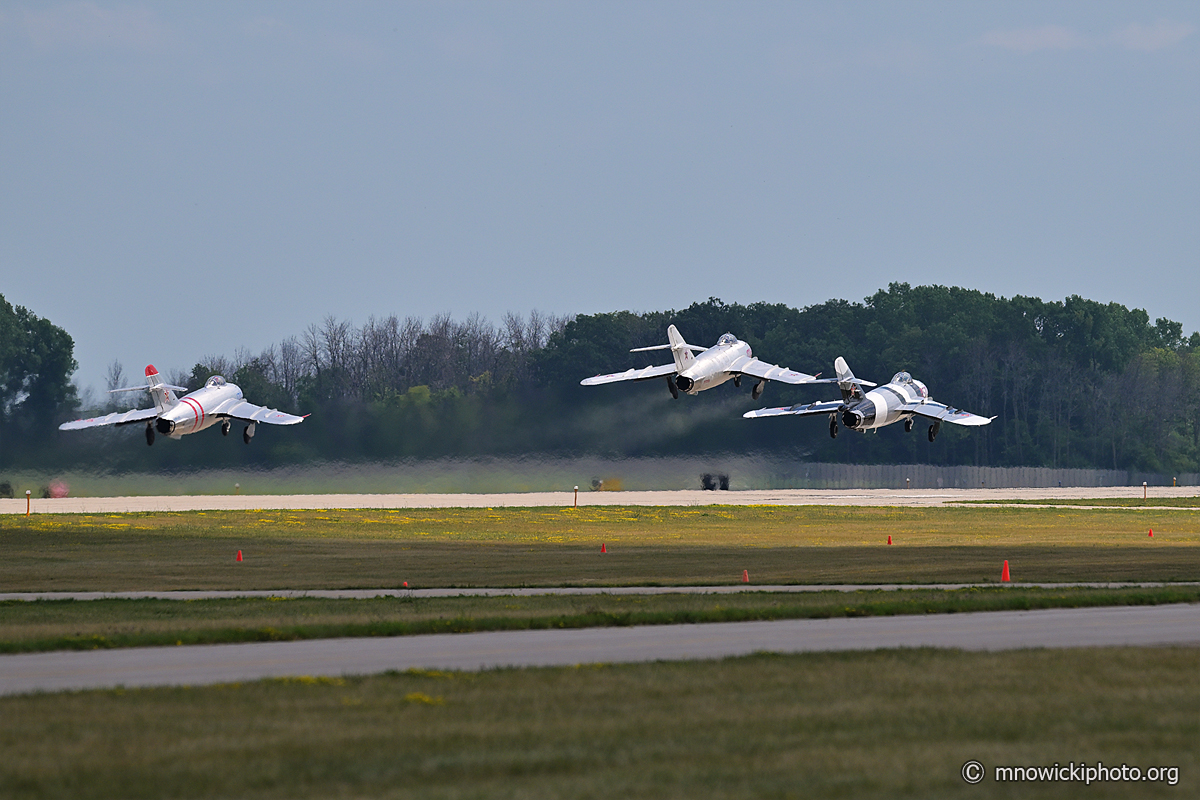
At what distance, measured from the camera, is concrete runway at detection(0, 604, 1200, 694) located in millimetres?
16906

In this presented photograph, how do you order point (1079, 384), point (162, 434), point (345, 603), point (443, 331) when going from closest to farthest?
point (345, 603) → point (162, 434) → point (443, 331) → point (1079, 384)

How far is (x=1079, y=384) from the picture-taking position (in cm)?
16688

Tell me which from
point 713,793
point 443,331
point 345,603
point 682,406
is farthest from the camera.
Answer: point 443,331

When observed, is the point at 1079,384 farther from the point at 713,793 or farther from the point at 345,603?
the point at 713,793

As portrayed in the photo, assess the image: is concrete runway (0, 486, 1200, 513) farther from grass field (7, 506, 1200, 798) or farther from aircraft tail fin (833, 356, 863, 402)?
grass field (7, 506, 1200, 798)

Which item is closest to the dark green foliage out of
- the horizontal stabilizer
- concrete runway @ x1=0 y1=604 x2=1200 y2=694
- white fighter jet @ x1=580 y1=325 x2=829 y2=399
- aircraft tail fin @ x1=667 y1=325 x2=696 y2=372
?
white fighter jet @ x1=580 y1=325 x2=829 y2=399

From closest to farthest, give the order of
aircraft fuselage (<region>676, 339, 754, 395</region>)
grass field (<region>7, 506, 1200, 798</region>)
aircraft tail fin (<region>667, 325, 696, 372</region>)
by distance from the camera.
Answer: grass field (<region>7, 506, 1200, 798</region>)
aircraft fuselage (<region>676, 339, 754, 395</region>)
aircraft tail fin (<region>667, 325, 696, 372</region>)

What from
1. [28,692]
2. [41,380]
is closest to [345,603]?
[28,692]

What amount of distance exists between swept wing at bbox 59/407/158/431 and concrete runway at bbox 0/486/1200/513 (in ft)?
13.7

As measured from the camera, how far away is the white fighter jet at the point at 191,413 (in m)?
80.4

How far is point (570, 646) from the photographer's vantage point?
1939cm

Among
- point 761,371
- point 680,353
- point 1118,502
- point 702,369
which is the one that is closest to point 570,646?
point 680,353

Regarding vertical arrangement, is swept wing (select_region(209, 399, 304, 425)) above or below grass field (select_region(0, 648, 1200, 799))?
above

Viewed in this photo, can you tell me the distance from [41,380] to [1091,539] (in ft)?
208
